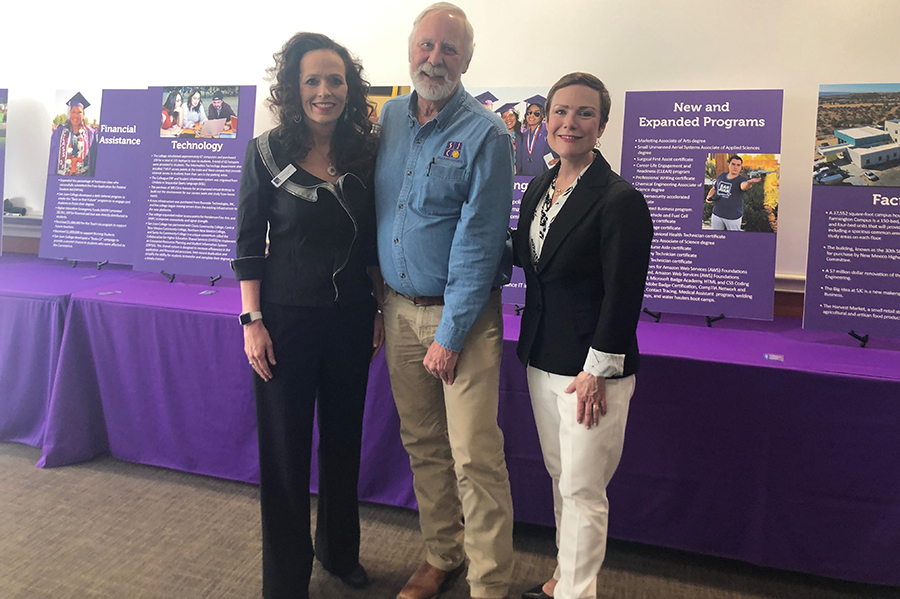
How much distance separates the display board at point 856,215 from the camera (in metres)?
2.02

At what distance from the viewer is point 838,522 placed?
1.82m

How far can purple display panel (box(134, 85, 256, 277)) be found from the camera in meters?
2.74

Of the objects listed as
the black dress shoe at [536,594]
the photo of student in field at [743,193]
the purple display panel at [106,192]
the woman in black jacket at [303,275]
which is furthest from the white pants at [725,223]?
the purple display panel at [106,192]

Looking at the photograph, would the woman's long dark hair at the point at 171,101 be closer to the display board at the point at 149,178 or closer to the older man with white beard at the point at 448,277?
the display board at the point at 149,178

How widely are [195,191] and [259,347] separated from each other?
1567 mm

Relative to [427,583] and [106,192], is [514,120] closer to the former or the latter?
[427,583]

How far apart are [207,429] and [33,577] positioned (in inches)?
29.3

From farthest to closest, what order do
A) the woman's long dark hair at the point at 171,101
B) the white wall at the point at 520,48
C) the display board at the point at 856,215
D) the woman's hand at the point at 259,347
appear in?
the woman's long dark hair at the point at 171,101 → the white wall at the point at 520,48 → the display board at the point at 856,215 → the woman's hand at the point at 259,347

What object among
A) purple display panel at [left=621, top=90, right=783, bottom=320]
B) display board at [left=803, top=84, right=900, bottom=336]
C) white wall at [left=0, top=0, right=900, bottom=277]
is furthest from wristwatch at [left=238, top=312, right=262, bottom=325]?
display board at [left=803, top=84, right=900, bottom=336]

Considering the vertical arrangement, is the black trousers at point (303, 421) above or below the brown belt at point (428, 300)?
below

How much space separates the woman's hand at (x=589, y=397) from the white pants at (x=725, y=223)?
1156mm

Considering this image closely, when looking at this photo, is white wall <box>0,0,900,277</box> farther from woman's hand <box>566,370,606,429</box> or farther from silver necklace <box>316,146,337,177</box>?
woman's hand <box>566,370,606,429</box>

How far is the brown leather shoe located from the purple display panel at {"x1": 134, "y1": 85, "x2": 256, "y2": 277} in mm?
1676

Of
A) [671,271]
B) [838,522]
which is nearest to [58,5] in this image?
[671,271]
